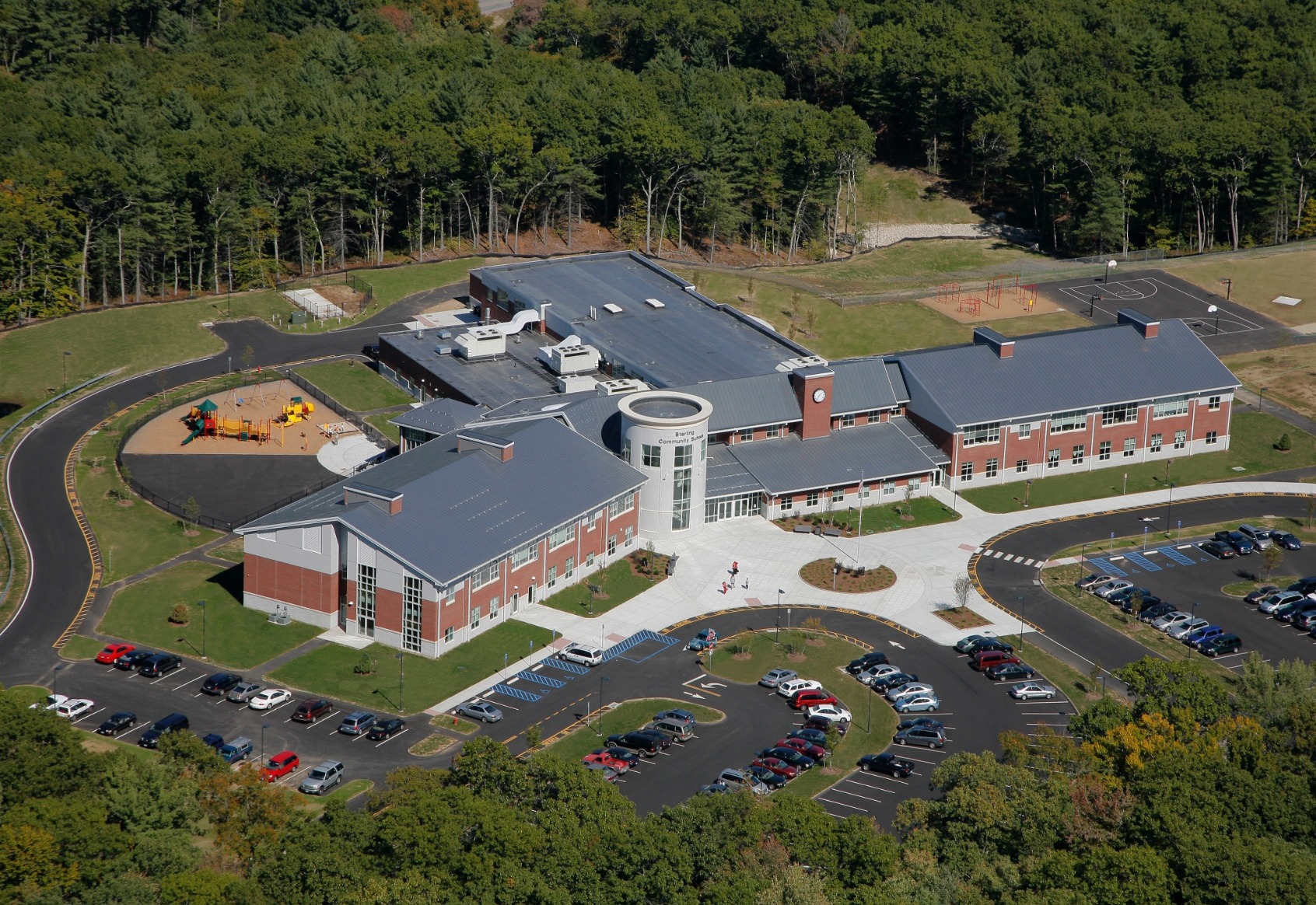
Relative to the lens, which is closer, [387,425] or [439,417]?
[439,417]

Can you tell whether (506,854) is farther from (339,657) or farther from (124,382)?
(124,382)

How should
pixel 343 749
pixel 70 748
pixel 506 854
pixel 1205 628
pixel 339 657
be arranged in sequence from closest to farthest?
pixel 506 854, pixel 70 748, pixel 343 749, pixel 339 657, pixel 1205 628

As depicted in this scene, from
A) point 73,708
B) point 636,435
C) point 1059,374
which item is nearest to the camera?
point 73,708

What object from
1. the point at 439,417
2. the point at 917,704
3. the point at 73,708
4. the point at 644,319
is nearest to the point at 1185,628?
the point at 917,704

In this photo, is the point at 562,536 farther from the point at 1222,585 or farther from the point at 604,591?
the point at 1222,585

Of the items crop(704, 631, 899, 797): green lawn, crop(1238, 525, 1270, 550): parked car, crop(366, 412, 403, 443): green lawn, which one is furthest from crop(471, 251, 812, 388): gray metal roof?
crop(1238, 525, 1270, 550): parked car

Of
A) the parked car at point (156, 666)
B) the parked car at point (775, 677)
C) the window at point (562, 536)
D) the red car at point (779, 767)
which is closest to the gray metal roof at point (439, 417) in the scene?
the window at point (562, 536)

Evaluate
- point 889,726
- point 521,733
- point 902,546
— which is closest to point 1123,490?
point 902,546
